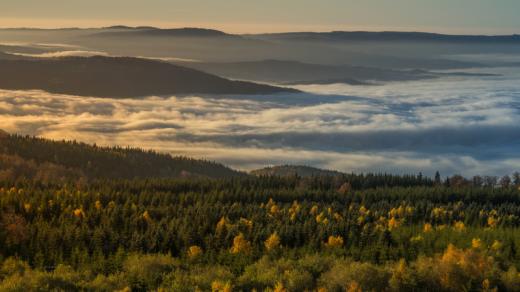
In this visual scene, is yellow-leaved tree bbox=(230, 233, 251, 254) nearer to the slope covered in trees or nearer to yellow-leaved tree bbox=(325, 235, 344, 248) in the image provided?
the slope covered in trees

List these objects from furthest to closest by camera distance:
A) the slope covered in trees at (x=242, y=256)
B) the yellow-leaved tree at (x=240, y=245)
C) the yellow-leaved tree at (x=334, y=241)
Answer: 1. the yellow-leaved tree at (x=334, y=241)
2. the yellow-leaved tree at (x=240, y=245)
3. the slope covered in trees at (x=242, y=256)

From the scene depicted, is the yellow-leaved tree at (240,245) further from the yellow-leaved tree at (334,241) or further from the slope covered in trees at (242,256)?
the yellow-leaved tree at (334,241)

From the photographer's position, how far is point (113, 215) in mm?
194750

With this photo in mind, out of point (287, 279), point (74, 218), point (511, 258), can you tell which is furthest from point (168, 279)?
point (74, 218)

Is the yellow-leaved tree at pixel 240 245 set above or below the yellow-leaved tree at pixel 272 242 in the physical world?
below

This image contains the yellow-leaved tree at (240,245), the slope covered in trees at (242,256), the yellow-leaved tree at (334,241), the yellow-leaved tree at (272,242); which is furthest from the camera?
the yellow-leaved tree at (334,241)

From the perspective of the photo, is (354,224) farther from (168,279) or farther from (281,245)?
(168,279)

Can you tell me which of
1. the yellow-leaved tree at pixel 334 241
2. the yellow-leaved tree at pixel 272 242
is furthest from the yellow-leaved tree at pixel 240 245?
the yellow-leaved tree at pixel 334 241

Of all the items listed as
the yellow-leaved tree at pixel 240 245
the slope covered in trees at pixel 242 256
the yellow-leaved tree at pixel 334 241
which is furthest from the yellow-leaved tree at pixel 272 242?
the yellow-leaved tree at pixel 334 241

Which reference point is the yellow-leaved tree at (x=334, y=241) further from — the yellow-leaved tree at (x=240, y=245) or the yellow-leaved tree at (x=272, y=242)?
the yellow-leaved tree at (x=240, y=245)

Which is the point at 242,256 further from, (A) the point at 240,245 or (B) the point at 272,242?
(A) the point at 240,245

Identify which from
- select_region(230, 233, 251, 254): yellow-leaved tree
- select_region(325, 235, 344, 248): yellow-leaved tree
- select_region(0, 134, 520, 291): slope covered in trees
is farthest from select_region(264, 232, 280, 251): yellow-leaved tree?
select_region(325, 235, 344, 248): yellow-leaved tree

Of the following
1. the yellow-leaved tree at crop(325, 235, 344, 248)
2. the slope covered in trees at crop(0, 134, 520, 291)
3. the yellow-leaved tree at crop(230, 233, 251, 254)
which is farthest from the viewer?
the yellow-leaved tree at crop(325, 235, 344, 248)

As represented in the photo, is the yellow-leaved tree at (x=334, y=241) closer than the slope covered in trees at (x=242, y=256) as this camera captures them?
No
